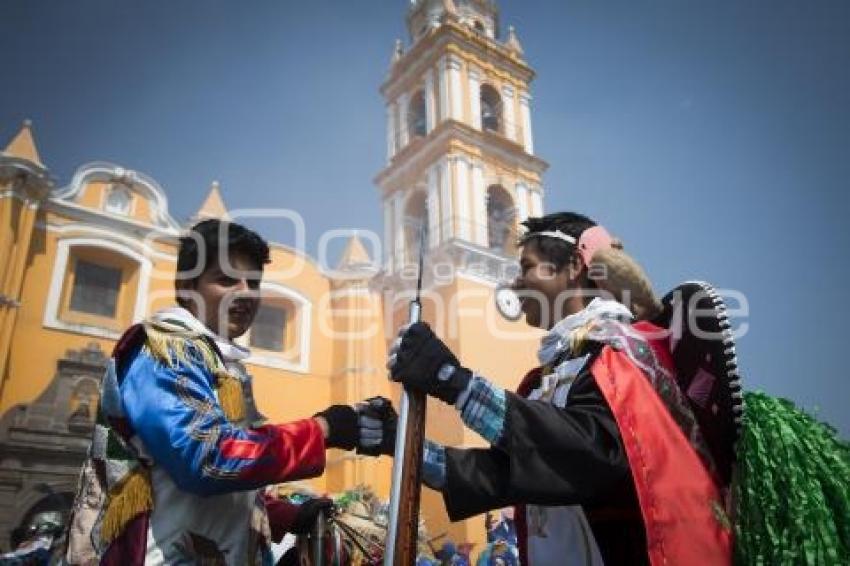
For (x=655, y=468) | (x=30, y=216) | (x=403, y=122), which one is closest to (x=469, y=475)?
(x=655, y=468)

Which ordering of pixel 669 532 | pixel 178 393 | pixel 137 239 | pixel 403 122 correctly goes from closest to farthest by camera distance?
pixel 669 532 → pixel 178 393 → pixel 137 239 → pixel 403 122

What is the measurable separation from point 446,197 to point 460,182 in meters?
0.57

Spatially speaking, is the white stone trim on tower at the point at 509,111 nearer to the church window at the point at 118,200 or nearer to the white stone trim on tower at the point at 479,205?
the white stone trim on tower at the point at 479,205

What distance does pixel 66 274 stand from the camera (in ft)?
41.8

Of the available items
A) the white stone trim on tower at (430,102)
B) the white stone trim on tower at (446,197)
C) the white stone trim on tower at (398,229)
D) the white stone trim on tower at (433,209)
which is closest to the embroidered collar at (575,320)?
the white stone trim on tower at (446,197)

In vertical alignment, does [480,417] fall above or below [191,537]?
above

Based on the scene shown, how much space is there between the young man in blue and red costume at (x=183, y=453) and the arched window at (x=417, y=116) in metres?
17.8

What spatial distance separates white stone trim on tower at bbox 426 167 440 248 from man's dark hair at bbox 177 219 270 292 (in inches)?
506

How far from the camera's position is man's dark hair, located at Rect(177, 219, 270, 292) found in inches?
96.0

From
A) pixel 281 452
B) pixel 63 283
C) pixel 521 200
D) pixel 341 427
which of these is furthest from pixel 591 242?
pixel 521 200

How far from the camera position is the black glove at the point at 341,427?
2.06 meters

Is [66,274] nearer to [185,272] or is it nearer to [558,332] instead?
[185,272]

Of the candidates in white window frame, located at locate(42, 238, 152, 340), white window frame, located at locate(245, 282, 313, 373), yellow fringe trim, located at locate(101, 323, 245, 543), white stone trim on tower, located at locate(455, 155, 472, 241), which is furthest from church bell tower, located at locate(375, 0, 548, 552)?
yellow fringe trim, located at locate(101, 323, 245, 543)

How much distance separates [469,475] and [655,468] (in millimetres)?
617
